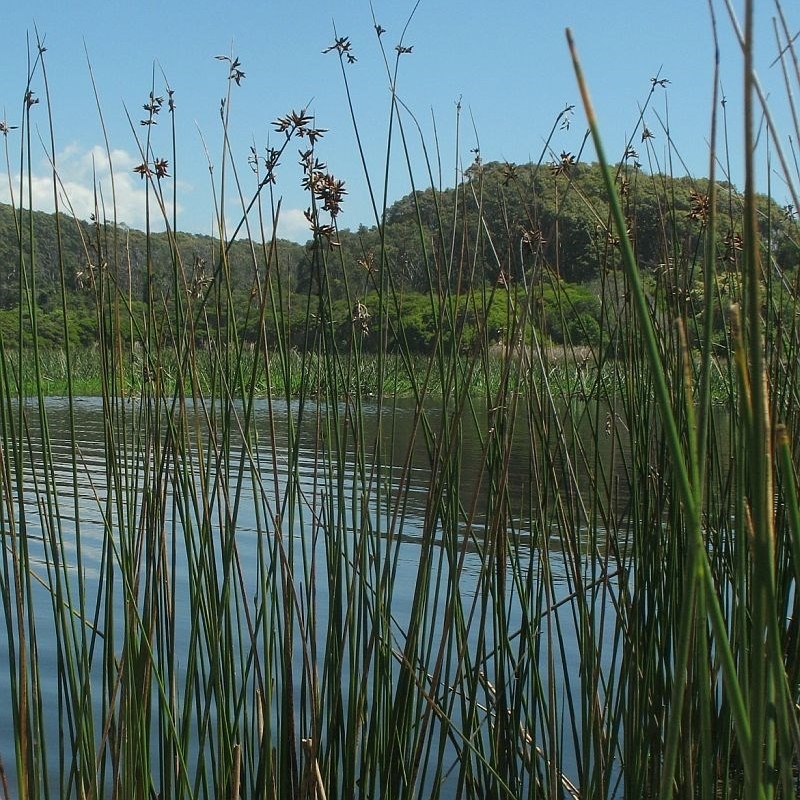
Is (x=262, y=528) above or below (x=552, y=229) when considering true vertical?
below

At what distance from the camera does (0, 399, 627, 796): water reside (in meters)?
1.40

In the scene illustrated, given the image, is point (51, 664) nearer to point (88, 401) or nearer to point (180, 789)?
point (180, 789)

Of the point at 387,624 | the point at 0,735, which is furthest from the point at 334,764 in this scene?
the point at 0,735

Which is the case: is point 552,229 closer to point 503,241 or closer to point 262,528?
point 503,241

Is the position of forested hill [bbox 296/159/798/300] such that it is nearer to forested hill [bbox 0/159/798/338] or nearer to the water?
forested hill [bbox 0/159/798/338]

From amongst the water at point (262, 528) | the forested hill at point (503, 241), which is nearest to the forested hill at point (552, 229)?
the forested hill at point (503, 241)

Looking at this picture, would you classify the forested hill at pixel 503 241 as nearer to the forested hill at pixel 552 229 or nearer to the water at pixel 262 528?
the forested hill at pixel 552 229

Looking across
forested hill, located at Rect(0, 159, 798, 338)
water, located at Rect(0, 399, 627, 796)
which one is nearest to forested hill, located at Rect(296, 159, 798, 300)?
forested hill, located at Rect(0, 159, 798, 338)

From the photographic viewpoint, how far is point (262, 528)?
13.8 feet

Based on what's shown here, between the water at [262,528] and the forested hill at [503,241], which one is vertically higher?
the forested hill at [503,241]

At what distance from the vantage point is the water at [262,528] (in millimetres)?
1399

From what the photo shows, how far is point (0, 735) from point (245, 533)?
2518mm

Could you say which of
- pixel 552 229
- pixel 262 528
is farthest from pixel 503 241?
pixel 262 528

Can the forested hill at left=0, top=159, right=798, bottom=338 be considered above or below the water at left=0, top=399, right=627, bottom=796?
above
